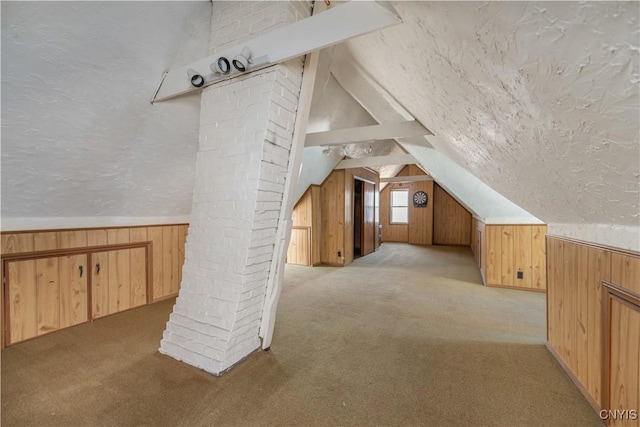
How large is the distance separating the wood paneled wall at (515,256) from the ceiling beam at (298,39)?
348 cm

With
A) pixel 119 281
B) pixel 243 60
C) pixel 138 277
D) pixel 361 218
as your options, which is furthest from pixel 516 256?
pixel 119 281

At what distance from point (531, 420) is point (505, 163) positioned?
1.35 m

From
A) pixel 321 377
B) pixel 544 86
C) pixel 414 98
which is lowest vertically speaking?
pixel 321 377

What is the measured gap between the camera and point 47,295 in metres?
2.12

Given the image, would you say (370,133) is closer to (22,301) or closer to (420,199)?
(22,301)

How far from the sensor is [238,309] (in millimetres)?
1615

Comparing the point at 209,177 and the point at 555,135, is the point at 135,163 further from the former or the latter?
the point at 555,135

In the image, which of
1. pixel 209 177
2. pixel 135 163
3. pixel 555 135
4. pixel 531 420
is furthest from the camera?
pixel 135 163

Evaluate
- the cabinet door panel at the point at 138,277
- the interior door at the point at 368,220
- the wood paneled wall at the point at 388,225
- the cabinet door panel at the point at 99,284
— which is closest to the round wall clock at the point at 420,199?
the wood paneled wall at the point at 388,225

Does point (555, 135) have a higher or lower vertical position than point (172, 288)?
higher

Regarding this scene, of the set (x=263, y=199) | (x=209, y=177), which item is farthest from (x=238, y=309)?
(x=209, y=177)

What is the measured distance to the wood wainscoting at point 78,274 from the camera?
6.40 feet

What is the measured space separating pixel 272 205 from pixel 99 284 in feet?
6.74

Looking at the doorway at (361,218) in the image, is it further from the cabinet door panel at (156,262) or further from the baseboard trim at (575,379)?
the baseboard trim at (575,379)
